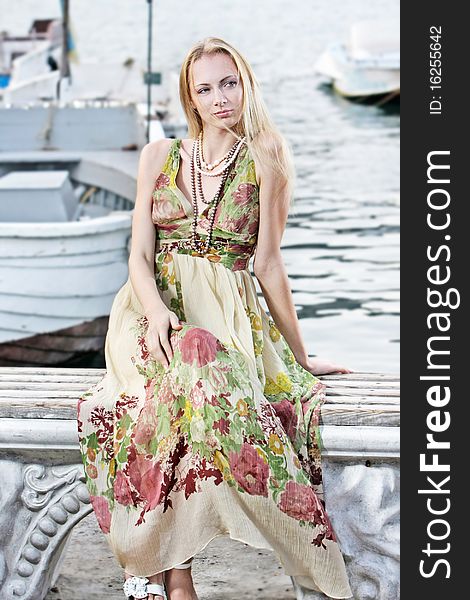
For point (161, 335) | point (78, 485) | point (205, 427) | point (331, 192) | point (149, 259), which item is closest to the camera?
point (205, 427)

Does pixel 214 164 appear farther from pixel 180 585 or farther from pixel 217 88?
pixel 180 585

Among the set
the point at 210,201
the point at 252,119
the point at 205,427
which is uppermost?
the point at 252,119

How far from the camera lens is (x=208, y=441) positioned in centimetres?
274

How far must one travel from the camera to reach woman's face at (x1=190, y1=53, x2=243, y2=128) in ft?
9.95

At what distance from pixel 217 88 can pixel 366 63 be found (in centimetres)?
2235

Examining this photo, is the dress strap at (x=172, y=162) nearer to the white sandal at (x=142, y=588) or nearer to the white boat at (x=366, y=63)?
the white sandal at (x=142, y=588)

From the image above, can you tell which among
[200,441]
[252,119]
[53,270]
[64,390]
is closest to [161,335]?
[200,441]

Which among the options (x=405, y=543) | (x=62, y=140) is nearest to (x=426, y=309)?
(x=405, y=543)

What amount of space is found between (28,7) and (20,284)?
42586mm

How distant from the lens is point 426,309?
9.53 ft

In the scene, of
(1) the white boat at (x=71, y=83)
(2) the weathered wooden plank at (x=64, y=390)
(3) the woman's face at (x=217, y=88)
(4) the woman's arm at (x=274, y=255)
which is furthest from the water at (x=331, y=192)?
(1) the white boat at (x=71, y=83)

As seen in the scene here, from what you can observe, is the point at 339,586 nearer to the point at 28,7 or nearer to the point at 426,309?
the point at 426,309

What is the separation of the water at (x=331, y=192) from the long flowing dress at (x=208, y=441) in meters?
0.96

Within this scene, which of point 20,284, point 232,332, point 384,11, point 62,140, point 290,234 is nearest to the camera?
point 232,332
